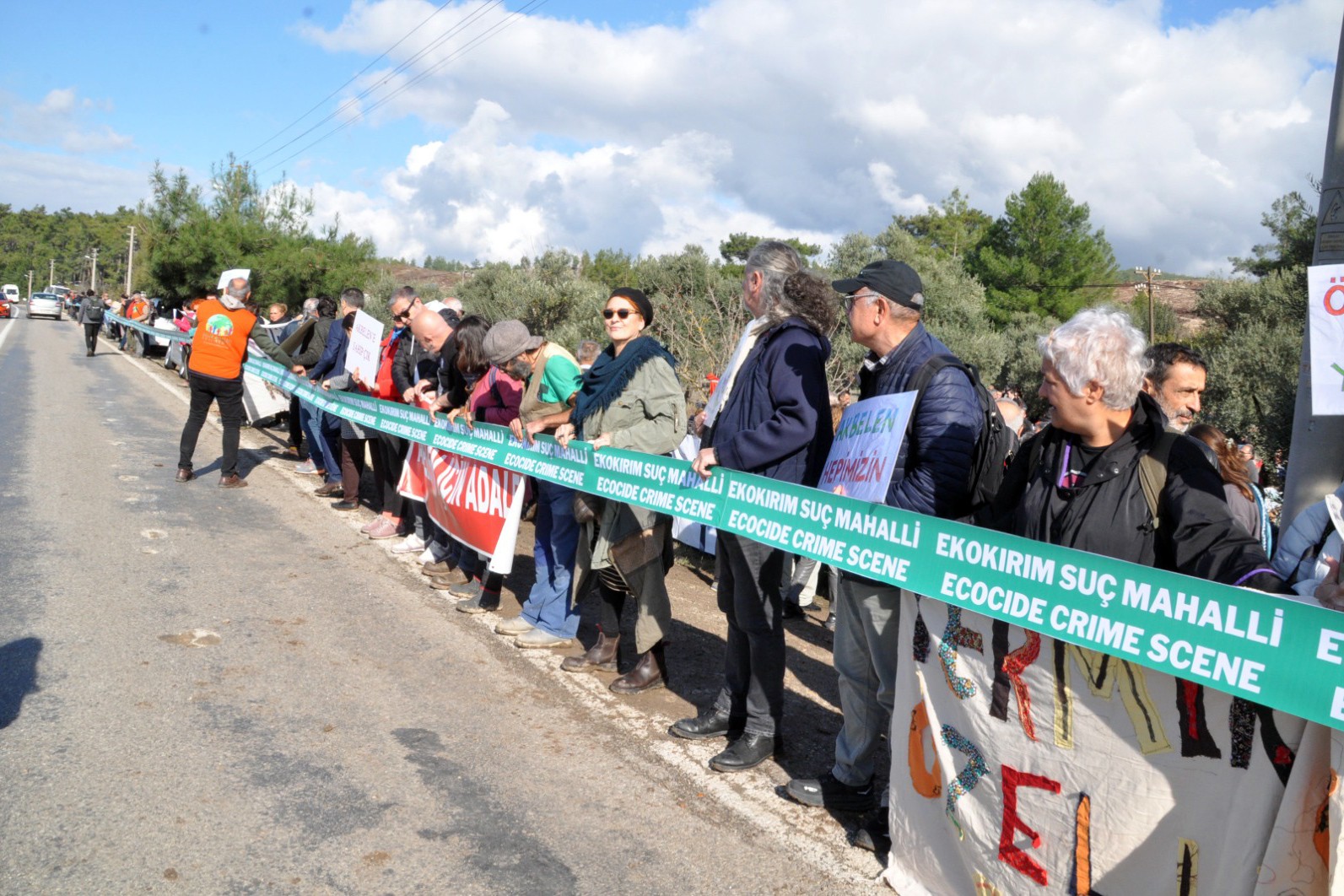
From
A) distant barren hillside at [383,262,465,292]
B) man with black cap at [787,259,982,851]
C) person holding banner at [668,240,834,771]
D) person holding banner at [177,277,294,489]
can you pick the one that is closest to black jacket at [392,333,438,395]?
person holding banner at [177,277,294,489]

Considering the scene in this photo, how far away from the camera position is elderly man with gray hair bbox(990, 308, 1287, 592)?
2.85 metres

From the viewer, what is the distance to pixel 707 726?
15.8 feet

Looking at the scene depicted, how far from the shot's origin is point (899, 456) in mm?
3744

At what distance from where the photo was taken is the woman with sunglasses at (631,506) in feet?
17.7

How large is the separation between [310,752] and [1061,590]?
10.5ft

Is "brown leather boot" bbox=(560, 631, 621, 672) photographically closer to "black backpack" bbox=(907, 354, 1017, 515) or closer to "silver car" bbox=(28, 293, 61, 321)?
"black backpack" bbox=(907, 354, 1017, 515)

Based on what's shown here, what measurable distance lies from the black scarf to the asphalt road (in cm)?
154

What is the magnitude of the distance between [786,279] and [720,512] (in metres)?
1.08

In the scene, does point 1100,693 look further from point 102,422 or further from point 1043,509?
point 102,422

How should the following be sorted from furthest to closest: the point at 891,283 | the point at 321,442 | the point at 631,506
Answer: the point at 321,442 → the point at 631,506 → the point at 891,283

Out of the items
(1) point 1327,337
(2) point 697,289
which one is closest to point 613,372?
(1) point 1327,337

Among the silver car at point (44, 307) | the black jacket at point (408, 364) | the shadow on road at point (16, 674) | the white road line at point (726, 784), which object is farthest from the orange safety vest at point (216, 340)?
the silver car at point (44, 307)

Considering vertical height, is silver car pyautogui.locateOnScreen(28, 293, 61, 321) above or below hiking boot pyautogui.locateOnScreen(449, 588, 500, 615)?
below

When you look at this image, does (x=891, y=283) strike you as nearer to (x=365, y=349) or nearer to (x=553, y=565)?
(x=553, y=565)
